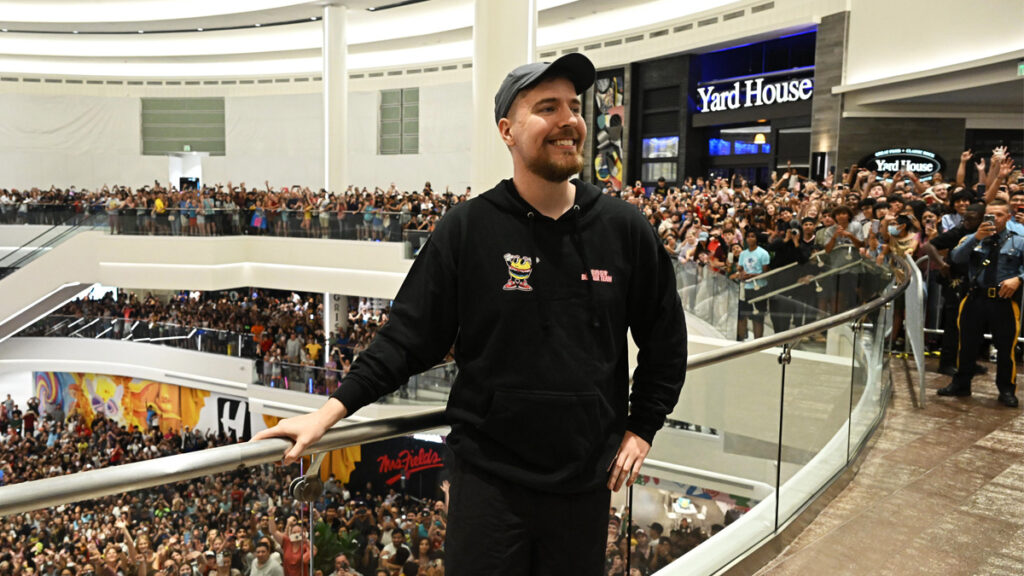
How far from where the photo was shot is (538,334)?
6.14 feet

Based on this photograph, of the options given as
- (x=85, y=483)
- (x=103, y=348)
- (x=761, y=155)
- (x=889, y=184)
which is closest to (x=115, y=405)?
(x=103, y=348)

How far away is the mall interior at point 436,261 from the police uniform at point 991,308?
85 millimetres

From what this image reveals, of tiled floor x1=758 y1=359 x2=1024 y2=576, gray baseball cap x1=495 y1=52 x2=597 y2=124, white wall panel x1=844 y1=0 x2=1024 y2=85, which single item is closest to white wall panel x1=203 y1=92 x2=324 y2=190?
white wall panel x1=844 y1=0 x2=1024 y2=85

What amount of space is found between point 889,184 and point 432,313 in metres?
11.5

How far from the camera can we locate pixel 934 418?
240 inches

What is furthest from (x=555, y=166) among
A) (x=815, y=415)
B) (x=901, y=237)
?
(x=901, y=237)

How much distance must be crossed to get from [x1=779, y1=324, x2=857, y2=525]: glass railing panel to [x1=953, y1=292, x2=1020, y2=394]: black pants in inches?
94.9

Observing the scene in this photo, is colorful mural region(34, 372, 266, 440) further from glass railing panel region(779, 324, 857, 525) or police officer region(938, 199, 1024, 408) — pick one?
glass railing panel region(779, 324, 857, 525)

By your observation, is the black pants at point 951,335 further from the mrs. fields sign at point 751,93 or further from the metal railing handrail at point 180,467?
the mrs. fields sign at point 751,93

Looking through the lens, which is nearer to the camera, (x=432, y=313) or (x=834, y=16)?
(x=432, y=313)

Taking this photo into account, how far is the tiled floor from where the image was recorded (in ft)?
11.9

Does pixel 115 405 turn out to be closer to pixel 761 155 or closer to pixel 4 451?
pixel 4 451

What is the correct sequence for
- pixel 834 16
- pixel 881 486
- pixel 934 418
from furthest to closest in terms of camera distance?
pixel 834 16 < pixel 934 418 < pixel 881 486

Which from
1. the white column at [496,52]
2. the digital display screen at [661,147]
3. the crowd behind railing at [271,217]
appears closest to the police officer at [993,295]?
the white column at [496,52]
